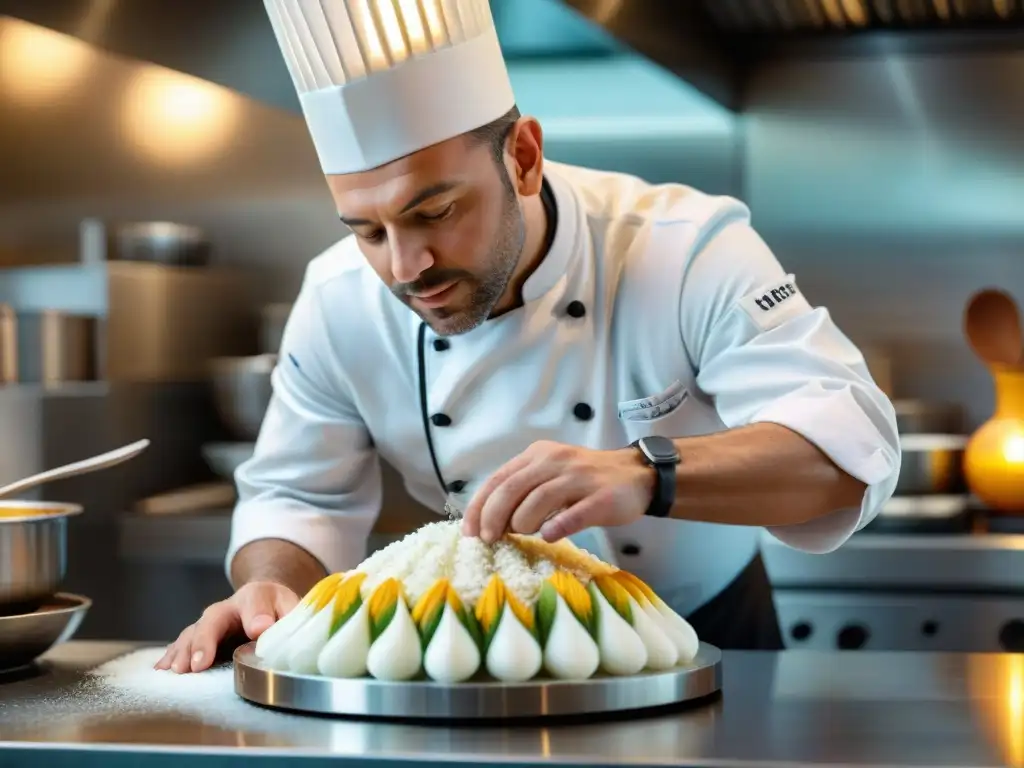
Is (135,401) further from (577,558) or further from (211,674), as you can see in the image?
(577,558)

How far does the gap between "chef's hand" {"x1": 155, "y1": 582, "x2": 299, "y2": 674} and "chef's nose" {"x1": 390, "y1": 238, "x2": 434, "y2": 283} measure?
0.40 m

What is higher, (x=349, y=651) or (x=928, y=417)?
(x=928, y=417)

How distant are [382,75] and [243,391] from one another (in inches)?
64.6

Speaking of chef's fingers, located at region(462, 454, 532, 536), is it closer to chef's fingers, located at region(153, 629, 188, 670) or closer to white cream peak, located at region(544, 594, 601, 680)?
white cream peak, located at region(544, 594, 601, 680)

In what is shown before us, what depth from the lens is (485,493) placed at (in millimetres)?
1385

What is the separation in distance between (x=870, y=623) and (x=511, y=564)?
5.41ft

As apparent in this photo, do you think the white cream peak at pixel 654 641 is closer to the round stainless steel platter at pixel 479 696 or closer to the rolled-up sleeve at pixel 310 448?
the round stainless steel platter at pixel 479 696

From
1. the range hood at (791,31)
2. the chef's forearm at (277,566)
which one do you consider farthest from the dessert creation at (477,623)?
the range hood at (791,31)

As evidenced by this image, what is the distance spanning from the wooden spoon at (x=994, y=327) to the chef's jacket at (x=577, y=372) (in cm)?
122

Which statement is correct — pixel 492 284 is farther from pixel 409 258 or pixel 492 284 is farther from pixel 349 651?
pixel 349 651

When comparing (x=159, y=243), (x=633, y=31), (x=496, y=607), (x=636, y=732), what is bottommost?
(x=636, y=732)

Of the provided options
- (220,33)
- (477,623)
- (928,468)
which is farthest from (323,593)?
(928,468)

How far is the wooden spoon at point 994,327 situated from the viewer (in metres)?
3.15

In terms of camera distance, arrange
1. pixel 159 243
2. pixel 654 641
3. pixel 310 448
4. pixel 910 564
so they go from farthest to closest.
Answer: pixel 159 243, pixel 910 564, pixel 310 448, pixel 654 641
